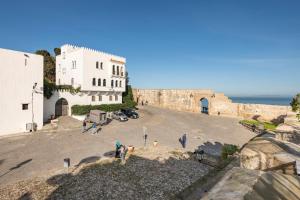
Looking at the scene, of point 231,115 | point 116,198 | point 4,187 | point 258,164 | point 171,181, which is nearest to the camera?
point 258,164

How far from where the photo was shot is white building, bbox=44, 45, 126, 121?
102 ft

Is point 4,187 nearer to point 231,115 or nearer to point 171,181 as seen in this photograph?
point 171,181

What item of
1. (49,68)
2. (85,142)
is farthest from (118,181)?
(49,68)

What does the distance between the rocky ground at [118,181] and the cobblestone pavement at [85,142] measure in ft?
5.16

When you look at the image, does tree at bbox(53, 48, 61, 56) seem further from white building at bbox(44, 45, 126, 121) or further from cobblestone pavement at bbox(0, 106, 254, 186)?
cobblestone pavement at bbox(0, 106, 254, 186)

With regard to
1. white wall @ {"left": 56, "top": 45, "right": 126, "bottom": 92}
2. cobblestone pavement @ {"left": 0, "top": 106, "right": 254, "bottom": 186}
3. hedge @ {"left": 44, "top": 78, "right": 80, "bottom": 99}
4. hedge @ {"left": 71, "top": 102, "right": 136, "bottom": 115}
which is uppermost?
white wall @ {"left": 56, "top": 45, "right": 126, "bottom": 92}

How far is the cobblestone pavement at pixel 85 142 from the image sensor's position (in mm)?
14243

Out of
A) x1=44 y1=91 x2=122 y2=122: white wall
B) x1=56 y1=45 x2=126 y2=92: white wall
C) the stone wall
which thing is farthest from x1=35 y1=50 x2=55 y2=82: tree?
the stone wall

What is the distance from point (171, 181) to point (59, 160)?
968 centimetres

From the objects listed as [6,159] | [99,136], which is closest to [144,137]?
[99,136]

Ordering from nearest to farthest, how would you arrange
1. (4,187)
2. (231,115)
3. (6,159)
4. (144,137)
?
(4,187)
(6,159)
(144,137)
(231,115)

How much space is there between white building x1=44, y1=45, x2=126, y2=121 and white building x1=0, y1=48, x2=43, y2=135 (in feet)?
16.3

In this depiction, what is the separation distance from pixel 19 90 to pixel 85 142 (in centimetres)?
1074

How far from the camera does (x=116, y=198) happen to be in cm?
1026
